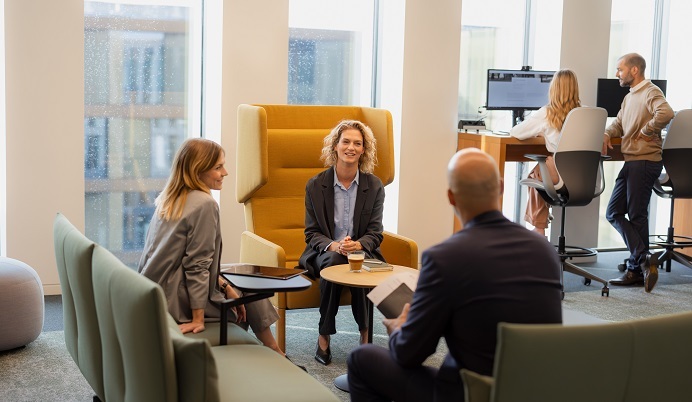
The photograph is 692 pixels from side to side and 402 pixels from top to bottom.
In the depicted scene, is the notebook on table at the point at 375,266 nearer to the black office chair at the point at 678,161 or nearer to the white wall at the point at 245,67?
the white wall at the point at 245,67

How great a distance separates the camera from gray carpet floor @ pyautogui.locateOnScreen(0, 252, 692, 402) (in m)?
3.99

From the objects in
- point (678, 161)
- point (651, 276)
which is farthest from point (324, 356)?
point (678, 161)

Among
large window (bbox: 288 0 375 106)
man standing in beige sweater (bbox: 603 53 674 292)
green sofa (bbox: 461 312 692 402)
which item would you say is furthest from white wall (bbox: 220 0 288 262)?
green sofa (bbox: 461 312 692 402)

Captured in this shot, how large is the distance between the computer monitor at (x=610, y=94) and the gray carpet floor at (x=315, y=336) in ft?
4.18

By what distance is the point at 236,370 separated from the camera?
3.03 meters

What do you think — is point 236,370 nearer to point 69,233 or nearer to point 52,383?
point 69,233

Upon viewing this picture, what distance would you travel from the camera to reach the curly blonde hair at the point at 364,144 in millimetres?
4754

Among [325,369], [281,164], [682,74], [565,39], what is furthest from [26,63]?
[682,74]

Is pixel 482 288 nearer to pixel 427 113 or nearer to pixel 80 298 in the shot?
pixel 80 298

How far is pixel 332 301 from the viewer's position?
14.6 ft

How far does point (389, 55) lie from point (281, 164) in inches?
80.8

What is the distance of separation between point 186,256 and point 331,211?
4.26 ft

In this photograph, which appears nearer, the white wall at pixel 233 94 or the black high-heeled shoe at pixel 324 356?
the black high-heeled shoe at pixel 324 356

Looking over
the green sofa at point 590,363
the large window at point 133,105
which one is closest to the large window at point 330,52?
the large window at point 133,105
